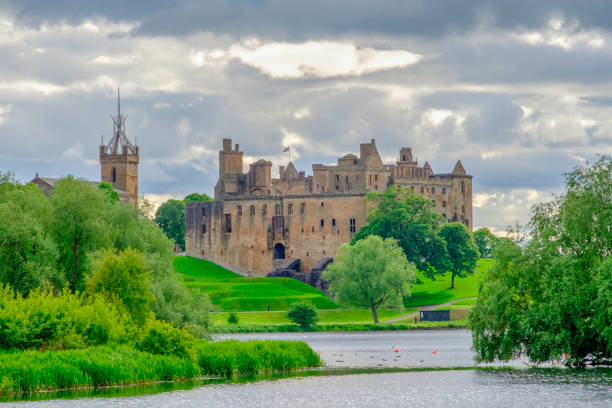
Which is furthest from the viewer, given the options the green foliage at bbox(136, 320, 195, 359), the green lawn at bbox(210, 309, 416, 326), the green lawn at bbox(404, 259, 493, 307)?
the green lawn at bbox(404, 259, 493, 307)

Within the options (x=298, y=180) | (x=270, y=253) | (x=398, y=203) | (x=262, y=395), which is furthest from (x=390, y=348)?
(x=298, y=180)

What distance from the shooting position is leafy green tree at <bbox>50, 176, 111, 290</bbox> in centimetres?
5747

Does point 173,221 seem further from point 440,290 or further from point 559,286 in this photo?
point 559,286

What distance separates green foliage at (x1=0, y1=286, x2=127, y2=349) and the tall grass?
0.84 metres

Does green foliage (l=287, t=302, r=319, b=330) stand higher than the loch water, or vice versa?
green foliage (l=287, t=302, r=319, b=330)

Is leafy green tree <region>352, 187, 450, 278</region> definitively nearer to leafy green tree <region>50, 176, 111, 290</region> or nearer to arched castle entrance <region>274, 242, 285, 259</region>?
arched castle entrance <region>274, 242, 285, 259</region>

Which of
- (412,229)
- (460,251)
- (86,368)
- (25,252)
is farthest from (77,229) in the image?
(460,251)

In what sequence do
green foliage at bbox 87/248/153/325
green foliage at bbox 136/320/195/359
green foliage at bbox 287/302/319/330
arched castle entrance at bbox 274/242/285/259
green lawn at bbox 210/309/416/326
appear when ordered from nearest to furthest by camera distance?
green foliage at bbox 136/320/195/359
green foliage at bbox 87/248/153/325
green foliage at bbox 287/302/319/330
green lawn at bbox 210/309/416/326
arched castle entrance at bbox 274/242/285/259

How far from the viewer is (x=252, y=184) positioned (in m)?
141

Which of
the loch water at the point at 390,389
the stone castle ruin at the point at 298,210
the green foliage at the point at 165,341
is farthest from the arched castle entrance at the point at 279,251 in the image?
the green foliage at the point at 165,341

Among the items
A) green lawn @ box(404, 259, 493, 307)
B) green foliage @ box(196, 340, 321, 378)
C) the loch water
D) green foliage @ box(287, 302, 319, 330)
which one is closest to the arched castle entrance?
green lawn @ box(404, 259, 493, 307)

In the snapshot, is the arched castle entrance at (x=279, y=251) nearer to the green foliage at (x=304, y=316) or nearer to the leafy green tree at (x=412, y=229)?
the leafy green tree at (x=412, y=229)

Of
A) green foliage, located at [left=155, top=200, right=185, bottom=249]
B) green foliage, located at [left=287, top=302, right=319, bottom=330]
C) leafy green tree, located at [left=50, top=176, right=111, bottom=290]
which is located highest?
green foliage, located at [left=155, top=200, right=185, bottom=249]

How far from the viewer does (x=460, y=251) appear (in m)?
117
